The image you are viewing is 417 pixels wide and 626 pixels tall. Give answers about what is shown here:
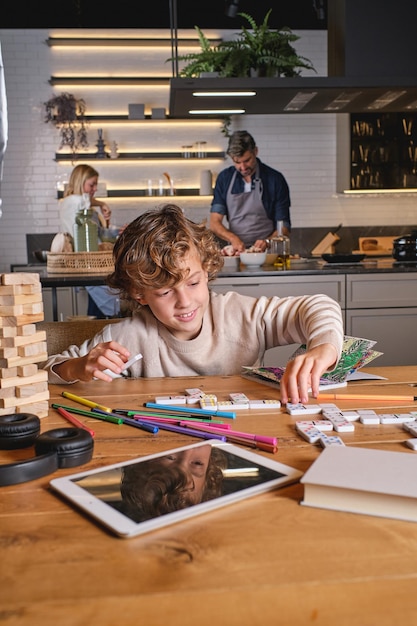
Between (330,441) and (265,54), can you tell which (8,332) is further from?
(265,54)

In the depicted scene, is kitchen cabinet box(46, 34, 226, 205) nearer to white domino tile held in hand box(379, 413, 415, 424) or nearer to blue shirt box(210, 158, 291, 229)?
blue shirt box(210, 158, 291, 229)

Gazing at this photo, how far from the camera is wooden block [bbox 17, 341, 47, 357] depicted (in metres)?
1.22

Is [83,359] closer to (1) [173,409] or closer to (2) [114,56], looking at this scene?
(1) [173,409]

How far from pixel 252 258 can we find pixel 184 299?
8.77 feet

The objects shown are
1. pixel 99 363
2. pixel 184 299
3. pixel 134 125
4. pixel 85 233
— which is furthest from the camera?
pixel 134 125

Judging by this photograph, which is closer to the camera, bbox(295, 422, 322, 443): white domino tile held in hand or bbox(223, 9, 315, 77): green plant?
bbox(295, 422, 322, 443): white domino tile held in hand

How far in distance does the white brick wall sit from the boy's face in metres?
5.19

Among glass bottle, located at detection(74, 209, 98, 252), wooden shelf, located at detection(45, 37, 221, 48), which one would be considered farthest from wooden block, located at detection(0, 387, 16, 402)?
wooden shelf, located at detection(45, 37, 221, 48)

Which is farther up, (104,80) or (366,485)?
(104,80)

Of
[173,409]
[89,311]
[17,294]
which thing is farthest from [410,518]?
[89,311]

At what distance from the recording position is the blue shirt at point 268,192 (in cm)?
621

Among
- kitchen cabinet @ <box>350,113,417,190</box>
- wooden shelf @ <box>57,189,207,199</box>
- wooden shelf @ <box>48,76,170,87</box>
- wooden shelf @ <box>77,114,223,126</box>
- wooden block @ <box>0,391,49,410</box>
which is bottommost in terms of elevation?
wooden block @ <box>0,391,49,410</box>

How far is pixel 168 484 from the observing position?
2.82 ft

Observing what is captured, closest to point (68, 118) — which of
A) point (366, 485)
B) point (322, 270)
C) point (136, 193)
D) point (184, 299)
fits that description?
point (136, 193)
